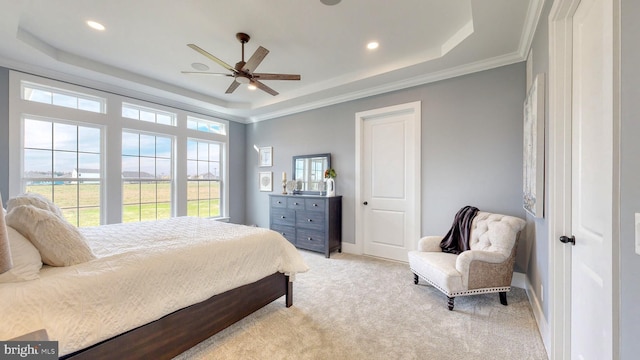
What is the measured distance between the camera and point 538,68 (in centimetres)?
212

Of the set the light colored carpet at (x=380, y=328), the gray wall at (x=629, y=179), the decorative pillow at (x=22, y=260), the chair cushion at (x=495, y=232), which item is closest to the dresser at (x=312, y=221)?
the light colored carpet at (x=380, y=328)

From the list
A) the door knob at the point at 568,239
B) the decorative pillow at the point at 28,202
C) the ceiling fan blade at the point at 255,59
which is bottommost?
the door knob at the point at 568,239

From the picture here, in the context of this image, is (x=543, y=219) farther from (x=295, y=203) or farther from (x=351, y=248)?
(x=295, y=203)

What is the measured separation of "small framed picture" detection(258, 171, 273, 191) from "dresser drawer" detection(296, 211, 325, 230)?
128 cm

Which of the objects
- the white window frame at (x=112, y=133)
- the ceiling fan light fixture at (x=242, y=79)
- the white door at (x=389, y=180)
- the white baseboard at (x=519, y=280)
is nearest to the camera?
the ceiling fan light fixture at (x=242, y=79)

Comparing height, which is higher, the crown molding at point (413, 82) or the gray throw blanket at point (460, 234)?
the crown molding at point (413, 82)

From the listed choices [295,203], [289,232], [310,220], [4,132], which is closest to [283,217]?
[289,232]

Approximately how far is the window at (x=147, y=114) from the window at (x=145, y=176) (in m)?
0.27

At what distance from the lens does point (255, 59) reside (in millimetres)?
2391

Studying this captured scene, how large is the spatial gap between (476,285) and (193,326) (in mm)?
2440

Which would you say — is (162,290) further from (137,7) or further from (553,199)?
(553,199)

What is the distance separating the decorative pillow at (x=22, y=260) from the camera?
3.99 feet

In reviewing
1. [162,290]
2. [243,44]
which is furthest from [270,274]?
[243,44]

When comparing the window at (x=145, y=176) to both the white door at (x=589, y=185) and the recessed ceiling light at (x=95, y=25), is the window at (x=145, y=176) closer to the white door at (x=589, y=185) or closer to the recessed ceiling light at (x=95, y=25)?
the recessed ceiling light at (x=95, y=25)
